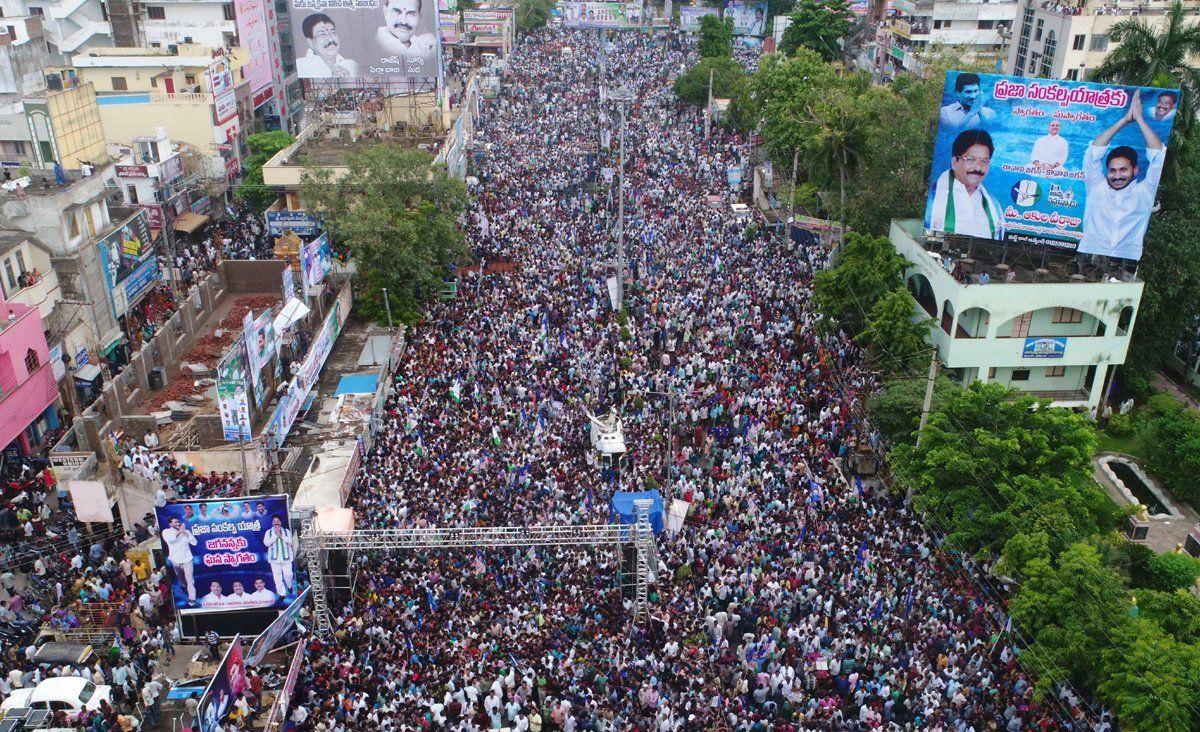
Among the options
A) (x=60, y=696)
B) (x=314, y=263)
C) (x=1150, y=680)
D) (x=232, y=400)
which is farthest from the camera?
(x=314, y=263)

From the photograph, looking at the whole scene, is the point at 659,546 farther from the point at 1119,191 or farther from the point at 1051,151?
the point at 1119,191

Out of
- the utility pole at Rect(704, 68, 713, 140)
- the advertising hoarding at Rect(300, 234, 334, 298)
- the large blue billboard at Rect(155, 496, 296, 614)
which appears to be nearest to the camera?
the large blue billboard at Rect(155, 496, 296, 614)

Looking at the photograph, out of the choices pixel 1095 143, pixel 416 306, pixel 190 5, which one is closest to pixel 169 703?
pixel 416 306

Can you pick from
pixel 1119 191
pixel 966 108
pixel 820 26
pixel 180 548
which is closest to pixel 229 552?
pixel 180 548

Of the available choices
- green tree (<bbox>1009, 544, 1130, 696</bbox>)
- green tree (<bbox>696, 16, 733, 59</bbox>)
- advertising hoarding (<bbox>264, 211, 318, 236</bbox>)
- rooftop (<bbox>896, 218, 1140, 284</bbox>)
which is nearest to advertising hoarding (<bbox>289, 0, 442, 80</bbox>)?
advertising hoarding (<bbox>264, 211, 318, 236</bbox>)

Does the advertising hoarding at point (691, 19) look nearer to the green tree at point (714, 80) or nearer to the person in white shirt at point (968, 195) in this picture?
the green tree at point (714, 80)

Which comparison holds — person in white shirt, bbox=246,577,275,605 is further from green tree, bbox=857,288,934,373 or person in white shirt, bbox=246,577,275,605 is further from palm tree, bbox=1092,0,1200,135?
palm tree, bbox=1092,0,1200,135

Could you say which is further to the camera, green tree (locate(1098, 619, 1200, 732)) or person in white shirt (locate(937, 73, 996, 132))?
person in white shirt (locate(937, 73, 996, 132))
